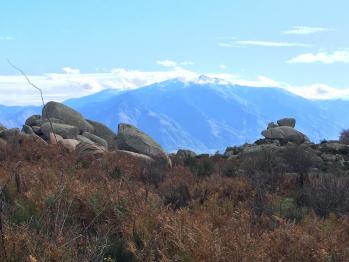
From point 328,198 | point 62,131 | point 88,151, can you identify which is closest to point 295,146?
point 88,151

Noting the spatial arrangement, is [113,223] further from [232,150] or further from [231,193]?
[232,150]

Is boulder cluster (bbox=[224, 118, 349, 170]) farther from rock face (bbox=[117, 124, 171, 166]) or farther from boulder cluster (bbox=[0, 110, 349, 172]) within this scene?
rock face (bbox=[117, 124, 171, 166])

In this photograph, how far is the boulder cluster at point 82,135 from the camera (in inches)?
837

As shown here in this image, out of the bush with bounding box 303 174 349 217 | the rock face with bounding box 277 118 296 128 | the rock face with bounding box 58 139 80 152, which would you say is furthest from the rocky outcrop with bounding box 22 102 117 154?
the bush with bounding box 303 174 349 217

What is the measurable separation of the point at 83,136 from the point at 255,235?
66.9 ft

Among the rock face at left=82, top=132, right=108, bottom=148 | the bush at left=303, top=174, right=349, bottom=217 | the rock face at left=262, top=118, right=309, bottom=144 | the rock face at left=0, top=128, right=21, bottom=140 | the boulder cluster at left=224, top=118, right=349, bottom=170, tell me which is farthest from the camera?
the rock face at left=262, top=118, right=309, bottom=144

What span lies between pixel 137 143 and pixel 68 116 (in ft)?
18.9

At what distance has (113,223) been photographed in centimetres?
678

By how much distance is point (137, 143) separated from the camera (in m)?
25.5

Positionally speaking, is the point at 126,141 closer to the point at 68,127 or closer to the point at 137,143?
the point at 137,143

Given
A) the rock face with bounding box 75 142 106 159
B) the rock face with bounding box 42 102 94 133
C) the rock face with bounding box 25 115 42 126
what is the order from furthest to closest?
1. the rock face with bounding box 42 102 94 133
2. the rock face with bounding box 25 115 42 126
3. the rock face with bounding box 75 142 106 159

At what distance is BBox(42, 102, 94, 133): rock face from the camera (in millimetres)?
28500

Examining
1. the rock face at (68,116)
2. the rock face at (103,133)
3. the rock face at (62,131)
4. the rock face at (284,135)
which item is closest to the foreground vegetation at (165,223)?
the rock face at (62,131)

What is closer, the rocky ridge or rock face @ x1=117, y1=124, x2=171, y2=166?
the rocky ridge
